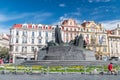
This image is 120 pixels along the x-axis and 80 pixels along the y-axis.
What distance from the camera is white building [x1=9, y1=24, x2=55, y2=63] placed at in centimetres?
7394

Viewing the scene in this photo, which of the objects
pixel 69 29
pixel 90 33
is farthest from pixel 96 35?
pixel 69 29

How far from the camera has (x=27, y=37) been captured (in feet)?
247

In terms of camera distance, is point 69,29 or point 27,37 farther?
point 69,29

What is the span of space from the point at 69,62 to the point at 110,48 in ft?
196

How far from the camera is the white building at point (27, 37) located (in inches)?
2911

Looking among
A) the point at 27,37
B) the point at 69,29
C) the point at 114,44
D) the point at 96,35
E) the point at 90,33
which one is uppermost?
the point at 69,29

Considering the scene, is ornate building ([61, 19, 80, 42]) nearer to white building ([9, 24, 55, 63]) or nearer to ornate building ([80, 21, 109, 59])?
ornate building ([80, 21, 109, 59])

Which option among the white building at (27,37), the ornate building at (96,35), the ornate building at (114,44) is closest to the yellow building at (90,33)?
the ornate building at (96,35)

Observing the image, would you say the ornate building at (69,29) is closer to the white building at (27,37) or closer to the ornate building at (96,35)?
the ornate building at (96,35)

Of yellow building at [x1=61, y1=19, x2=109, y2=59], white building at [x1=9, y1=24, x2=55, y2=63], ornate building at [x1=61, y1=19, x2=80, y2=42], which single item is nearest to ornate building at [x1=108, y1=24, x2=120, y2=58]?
yellow building at [x1=61, y1=19, x2=109, y2=59]

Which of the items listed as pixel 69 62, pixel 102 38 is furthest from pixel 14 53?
pixel 69 62

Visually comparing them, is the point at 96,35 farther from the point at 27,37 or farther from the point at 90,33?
the point at 27,37

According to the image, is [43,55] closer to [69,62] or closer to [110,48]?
[69,62]

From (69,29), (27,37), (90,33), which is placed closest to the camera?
(27,37)
